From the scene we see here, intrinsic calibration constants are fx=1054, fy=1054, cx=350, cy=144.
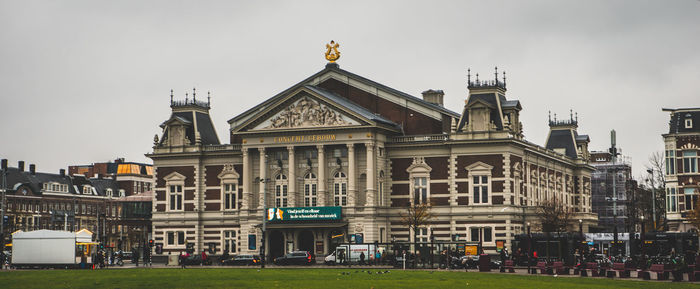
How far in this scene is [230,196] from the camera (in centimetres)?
10681

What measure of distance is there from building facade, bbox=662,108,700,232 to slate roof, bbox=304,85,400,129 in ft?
87.4

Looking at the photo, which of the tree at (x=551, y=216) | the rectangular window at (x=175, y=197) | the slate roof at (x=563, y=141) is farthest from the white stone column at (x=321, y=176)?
the slate roof at (x=563, y=141)

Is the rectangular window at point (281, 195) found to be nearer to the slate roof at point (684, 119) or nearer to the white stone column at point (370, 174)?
the white stone column at point (370, 174)

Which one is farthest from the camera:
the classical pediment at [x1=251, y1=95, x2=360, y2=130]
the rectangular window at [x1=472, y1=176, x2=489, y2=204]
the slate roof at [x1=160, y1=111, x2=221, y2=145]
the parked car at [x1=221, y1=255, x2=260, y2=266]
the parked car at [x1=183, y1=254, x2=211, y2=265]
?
the slate roof at [x1=160, y1=111, x2=221, y2=145]

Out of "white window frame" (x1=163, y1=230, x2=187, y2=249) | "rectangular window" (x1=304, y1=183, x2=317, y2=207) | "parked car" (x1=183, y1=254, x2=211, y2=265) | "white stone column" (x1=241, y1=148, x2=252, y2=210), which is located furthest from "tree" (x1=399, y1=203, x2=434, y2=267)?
"white window frame" (x1=163, y1=230, x2=187, y2=249)

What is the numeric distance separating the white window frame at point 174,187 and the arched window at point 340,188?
1798cm

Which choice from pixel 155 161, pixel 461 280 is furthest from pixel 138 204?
pixel 461 280

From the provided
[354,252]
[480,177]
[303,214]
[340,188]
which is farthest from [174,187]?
[480,177]

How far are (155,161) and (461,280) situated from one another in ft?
204

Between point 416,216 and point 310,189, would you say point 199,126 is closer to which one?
point 310,189

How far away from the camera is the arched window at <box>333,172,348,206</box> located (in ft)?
326

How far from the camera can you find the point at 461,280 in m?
54.1

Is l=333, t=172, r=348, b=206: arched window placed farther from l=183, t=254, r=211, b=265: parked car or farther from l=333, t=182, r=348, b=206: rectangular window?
l=183, t=254, r=211, b=265: parked car

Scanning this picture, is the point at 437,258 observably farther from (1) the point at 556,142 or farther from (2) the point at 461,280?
(1) the point at 556,142
